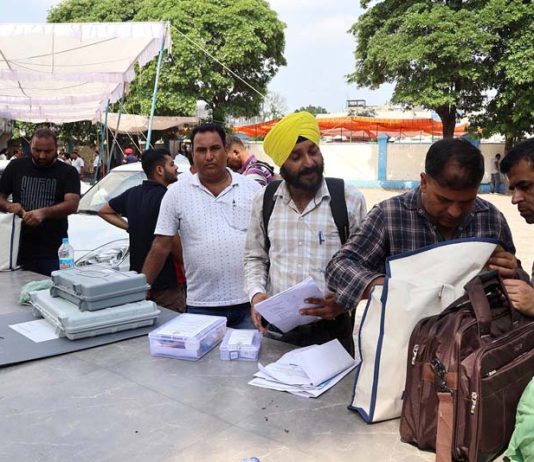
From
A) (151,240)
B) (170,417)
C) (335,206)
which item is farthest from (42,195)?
(170,417)

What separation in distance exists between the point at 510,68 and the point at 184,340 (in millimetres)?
15997

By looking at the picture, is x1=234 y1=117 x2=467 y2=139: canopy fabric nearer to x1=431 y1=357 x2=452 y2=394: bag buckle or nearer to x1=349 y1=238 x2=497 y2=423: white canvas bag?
x1=349 y1=238 x2=497 y2=423: white canvas bag

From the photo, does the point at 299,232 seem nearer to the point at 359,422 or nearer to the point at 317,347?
the point at 317,347

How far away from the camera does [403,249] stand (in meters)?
1.77

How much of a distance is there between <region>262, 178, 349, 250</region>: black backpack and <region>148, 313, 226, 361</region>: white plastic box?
0.49 meters

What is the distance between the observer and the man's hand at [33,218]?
11.6ft

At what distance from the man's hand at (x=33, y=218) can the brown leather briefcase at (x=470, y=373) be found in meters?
2.94

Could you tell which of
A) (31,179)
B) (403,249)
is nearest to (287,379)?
(403,249)

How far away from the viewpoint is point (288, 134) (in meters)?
2.16

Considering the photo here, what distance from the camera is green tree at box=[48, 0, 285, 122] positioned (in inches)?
851

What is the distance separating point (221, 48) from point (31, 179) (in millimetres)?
20010

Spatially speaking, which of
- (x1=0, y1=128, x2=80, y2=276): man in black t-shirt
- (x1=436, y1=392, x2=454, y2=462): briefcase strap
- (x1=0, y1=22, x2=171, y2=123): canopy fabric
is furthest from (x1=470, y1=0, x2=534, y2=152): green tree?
(x1=436, y1=392, x2=454, y2=462): briefcase strap

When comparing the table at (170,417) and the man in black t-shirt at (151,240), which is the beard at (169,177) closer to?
the man in black t-shirt at (151,240)

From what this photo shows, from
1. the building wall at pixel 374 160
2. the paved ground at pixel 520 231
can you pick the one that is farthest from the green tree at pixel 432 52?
the building wall at pixel 374 160
